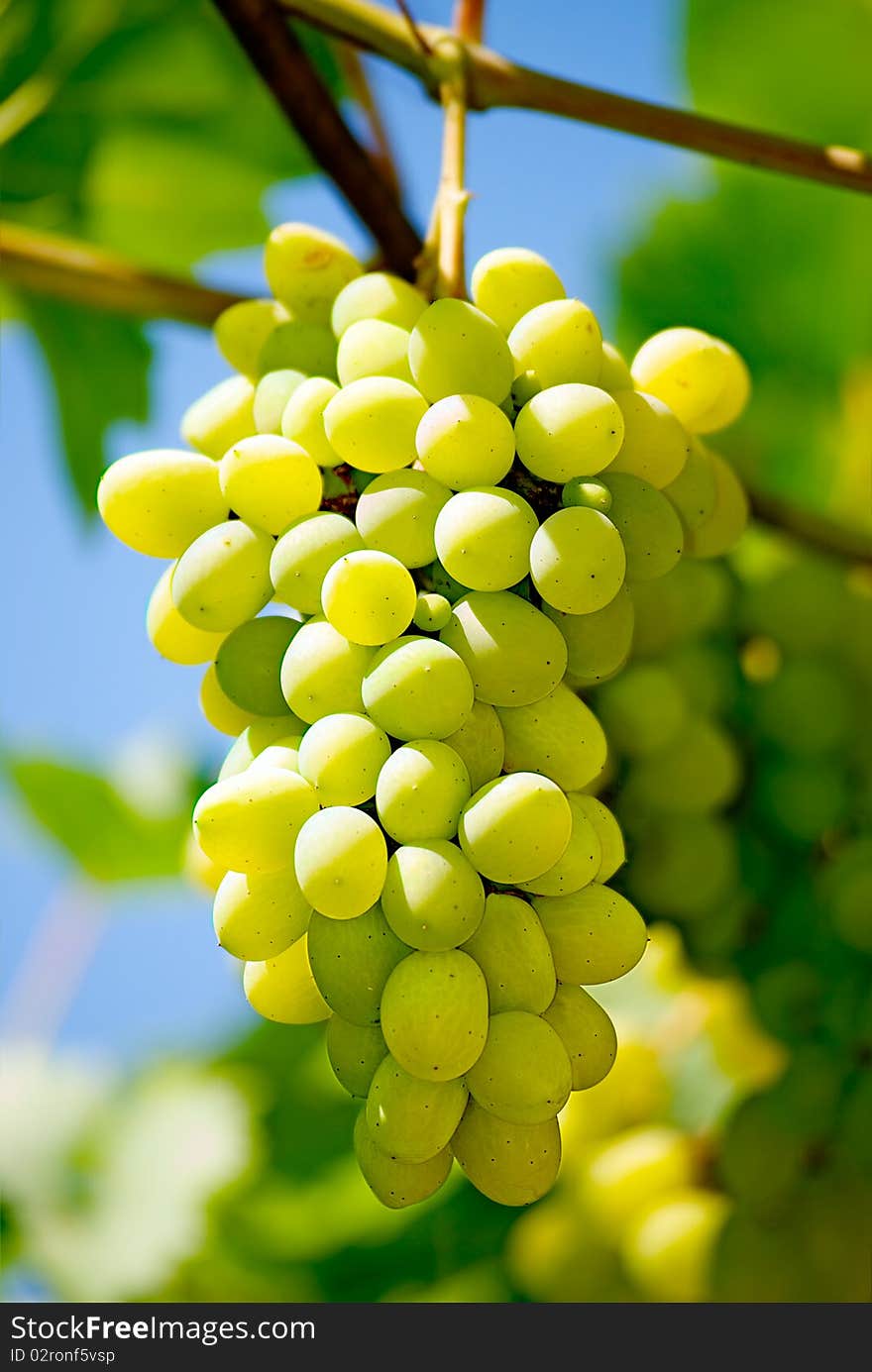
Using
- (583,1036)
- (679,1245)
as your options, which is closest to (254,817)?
(583,1036)

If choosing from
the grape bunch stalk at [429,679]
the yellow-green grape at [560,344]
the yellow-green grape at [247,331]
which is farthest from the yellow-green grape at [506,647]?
the yellow-green grape at [247,331]

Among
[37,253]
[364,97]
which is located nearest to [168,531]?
[37,253]

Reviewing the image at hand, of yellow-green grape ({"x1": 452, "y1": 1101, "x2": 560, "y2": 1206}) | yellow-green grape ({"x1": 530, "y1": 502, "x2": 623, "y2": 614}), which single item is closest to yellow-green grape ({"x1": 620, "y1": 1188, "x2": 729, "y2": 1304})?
yellow-green grape ({"x1": 452, "y1": 1101, "x2": 560, "y2": 1206})

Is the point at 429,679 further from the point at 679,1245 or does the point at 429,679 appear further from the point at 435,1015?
the point at 679,1245

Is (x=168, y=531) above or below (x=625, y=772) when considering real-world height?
above

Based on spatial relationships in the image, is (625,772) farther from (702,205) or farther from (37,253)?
(702,205)

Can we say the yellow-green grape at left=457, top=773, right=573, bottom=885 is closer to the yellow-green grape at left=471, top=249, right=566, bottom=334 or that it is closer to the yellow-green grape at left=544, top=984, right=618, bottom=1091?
the yellow-green grape at left=544, top=984, right=618, bottom=1091
